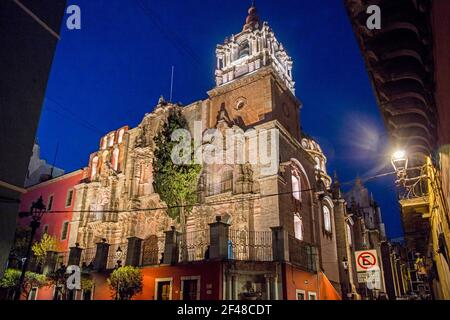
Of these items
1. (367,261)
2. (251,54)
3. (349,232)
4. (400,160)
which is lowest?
(367,261)

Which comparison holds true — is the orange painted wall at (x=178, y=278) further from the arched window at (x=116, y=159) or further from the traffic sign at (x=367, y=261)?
the arched window at (x=116, y=159)

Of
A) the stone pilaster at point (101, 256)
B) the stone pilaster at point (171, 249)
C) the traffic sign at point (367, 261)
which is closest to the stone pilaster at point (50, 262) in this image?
the stone pilaster at point (101, 256)

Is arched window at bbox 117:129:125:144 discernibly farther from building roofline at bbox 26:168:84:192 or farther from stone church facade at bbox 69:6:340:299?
building roofline at bbox 26:168:84:192

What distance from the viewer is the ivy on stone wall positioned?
21891 mm

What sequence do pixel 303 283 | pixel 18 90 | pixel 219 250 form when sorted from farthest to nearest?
pixel 303 283 < pixel 219 250 < pixel 18 90

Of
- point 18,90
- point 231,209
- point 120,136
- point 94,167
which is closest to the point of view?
point 18,90

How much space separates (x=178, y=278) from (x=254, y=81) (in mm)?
16048

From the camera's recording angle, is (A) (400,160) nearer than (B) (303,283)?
Yes

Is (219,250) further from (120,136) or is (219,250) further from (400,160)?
(120,136)

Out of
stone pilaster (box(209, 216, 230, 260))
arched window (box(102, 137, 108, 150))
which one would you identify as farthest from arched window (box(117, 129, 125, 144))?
stone pilaster (box(209, 216, 230, 260))

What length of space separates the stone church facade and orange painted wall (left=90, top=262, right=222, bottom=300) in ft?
1.62

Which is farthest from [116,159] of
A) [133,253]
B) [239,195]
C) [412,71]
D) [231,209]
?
[412,71]

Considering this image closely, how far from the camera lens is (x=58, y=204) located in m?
34.1

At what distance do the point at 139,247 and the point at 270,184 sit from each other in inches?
371
